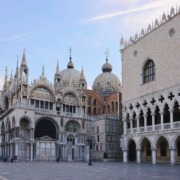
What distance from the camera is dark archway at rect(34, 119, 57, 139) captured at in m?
57.8

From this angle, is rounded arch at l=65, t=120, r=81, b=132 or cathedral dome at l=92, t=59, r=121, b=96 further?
cathedral dome at l=92, t=59, r=121, b=96

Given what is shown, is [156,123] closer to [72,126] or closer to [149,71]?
[149,71]

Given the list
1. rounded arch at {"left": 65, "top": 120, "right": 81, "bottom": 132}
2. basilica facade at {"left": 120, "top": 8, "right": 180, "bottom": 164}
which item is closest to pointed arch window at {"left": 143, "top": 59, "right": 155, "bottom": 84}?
basilica facade at {"left": 120, "top": 8, "right": 180, "bottom": 164}

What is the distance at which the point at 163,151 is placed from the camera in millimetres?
48969

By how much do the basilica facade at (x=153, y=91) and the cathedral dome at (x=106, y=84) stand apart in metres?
29.5

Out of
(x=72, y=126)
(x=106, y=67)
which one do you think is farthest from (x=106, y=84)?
(x=72, y=126)

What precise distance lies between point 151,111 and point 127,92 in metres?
7.69

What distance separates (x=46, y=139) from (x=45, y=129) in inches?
82.7

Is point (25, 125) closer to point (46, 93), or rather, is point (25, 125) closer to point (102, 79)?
point (46, 93)

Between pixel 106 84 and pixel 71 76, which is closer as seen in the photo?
pixel 71 76

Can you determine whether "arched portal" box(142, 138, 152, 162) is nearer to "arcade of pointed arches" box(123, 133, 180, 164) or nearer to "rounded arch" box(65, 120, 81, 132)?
"arcade of pointed arches" box(123, 133, 180, 164)

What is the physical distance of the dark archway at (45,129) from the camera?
189 ft

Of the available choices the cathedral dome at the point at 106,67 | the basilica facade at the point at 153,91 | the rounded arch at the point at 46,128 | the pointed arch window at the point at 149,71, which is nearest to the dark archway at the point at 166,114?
the basilica facade at the point at 153,91

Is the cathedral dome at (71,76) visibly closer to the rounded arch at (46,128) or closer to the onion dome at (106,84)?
the onion dome at (106,84)
